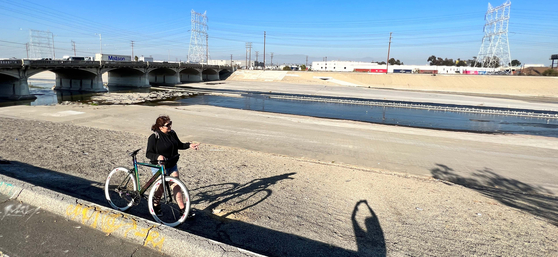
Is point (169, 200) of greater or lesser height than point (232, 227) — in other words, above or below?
above

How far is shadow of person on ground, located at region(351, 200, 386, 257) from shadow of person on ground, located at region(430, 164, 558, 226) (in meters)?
3.97

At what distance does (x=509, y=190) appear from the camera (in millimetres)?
10008

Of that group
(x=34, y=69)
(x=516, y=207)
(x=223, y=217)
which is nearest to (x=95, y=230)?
(x=223, y=217)

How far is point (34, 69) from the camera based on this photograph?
41.4 metres

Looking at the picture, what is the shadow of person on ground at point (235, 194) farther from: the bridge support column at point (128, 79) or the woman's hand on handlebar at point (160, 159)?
the bridge support column at point (128, 79)

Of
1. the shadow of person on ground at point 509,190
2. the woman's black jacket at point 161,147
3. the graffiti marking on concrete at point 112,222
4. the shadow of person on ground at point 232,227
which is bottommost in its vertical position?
the shadow of person on ground at point 509,190

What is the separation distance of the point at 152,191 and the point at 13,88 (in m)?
48.0

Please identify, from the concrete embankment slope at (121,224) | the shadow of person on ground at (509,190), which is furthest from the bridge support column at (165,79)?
the concrete embankment slope at (121,224)

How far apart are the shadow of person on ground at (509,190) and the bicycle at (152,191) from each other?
24.9 feet

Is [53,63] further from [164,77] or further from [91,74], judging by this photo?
[164,77]

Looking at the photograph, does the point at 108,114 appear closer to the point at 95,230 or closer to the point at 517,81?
the point at 95,230

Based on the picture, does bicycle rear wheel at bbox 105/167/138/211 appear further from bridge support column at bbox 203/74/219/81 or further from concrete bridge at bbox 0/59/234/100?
bridge support column at bbox 203/74/219/81

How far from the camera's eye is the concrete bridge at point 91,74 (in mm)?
→ 39562

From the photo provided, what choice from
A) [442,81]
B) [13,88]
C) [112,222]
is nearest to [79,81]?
[13,88]
